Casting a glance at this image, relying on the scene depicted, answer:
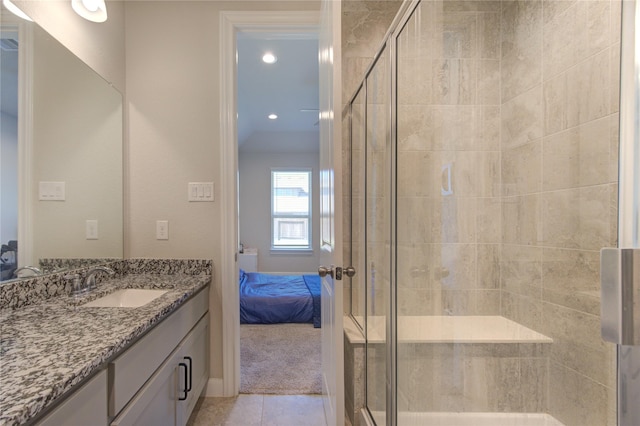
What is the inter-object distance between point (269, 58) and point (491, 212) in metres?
2.52

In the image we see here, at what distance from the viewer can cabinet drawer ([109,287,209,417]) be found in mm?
875

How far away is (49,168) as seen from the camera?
1.33 meters

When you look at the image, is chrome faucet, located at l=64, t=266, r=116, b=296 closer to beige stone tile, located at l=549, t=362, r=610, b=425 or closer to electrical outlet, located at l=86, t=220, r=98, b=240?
electrical outlet, located at l=86, t=220, r=98, b=240

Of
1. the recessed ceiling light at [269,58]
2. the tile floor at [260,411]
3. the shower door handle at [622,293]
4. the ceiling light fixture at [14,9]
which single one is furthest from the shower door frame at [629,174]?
the recessed ceiling light at [269,58]

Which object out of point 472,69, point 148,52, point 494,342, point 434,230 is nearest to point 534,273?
point 494,342

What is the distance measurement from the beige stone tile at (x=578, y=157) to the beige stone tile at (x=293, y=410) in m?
1.74

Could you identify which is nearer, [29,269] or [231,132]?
[29,269]

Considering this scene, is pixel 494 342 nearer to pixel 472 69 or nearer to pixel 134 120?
pixel 472 69

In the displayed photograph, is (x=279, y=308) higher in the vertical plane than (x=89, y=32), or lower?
lower

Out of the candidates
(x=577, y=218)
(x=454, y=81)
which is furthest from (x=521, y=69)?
(x=577, y=218)

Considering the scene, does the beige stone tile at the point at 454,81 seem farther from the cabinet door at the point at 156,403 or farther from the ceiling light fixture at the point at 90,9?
the ceiling light fixture at the point at 90,9

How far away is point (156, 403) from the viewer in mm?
1145

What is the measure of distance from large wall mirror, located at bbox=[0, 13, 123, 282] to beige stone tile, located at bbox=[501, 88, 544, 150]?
7.08 feet

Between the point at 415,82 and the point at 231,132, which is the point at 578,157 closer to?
the point at 415,82
